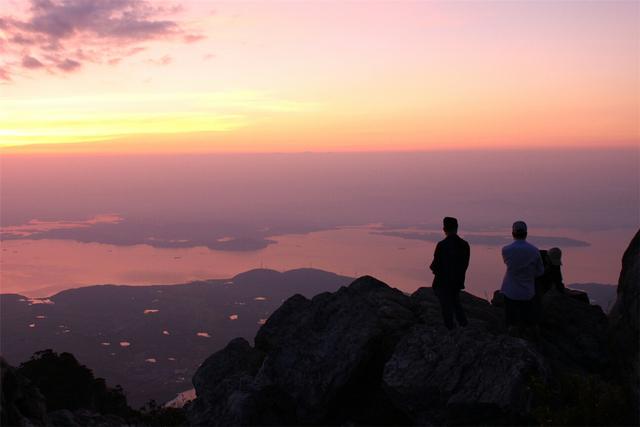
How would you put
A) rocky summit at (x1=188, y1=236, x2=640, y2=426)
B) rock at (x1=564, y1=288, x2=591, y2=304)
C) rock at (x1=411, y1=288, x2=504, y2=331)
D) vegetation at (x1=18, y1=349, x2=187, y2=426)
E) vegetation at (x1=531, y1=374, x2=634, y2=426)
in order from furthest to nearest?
vegetation at (x1=18, y1=349, x2=187, y2=426) → rock at (x1=564, y1=288, x2=591, y2=304) → rock at (x1=411, y1=288, x2=504, y2=331) → rocky summit at (x1=188, y1=236, x2=640, y2=426) → vegetation at (x1=531, y1=374, x2=634, y2=426)

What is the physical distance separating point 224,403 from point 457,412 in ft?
23.9

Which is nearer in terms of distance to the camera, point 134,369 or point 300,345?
point 300,345

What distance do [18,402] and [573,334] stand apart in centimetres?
1537

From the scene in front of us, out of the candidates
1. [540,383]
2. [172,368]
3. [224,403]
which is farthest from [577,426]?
[172,368]

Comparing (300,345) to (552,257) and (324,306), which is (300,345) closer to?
(324,306)

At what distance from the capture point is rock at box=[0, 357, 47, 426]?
11500 millimetres

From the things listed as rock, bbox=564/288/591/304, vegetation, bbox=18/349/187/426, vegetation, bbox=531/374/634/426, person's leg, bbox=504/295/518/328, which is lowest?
vegetation, bbox=18/349/187/426

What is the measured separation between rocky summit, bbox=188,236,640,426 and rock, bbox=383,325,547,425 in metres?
0.02

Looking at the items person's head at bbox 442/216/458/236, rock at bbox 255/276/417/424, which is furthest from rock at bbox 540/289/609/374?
person's head at bbox 442/216/458/236

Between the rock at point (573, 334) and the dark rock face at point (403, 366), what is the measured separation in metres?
0.03

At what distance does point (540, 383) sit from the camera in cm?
1121

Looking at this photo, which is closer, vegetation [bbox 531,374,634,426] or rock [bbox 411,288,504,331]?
vegetation [bbox 531,374,634,426]

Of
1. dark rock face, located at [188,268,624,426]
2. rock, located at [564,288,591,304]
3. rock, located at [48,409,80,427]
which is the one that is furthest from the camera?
rock, located at [564,288,591,304]

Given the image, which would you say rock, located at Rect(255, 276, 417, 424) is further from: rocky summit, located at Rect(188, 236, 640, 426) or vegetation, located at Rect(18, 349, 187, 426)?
vegetation, located at Rect(18, 349, 187, 426)
